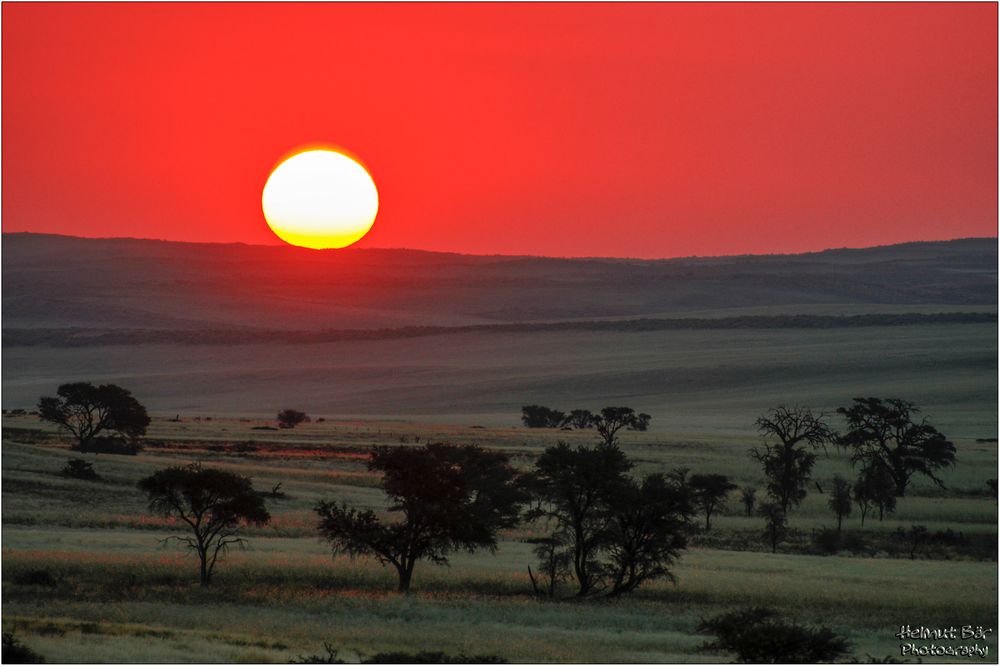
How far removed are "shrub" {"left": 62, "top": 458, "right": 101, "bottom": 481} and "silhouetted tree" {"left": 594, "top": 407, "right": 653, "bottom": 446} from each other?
89.4 ft

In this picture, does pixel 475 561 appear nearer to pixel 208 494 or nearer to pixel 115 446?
pixel 208 494

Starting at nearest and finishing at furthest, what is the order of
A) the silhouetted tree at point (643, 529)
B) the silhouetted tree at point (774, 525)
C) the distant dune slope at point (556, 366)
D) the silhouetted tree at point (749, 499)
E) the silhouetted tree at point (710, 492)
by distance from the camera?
the silhouetted tree at point (643, 529) → the silhouetted tree at point (774, 525) → the silhouetted tree at point (710, 492) → the silhouetted tree at point (749, 499) → the distant dune slope at point (556, 366)

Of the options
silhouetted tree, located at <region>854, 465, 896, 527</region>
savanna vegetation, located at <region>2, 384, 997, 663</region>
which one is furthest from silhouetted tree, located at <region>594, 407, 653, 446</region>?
silhouetted tree, located at <region>854, 465, 896, 527</region>

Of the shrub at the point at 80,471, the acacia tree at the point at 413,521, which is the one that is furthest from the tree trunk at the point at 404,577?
the shrub at the point at 80,471

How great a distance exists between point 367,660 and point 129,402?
5416 cm

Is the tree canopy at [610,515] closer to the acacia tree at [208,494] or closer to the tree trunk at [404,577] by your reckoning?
the tree trunk at [404,577]

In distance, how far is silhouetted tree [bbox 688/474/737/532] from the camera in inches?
2028

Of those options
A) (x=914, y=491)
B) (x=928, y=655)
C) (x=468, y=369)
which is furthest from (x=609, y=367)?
(x=928, y=655)

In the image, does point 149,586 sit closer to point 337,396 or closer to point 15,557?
point 15,557

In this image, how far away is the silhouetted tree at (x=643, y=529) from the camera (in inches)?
1449

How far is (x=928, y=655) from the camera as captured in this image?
27109mm

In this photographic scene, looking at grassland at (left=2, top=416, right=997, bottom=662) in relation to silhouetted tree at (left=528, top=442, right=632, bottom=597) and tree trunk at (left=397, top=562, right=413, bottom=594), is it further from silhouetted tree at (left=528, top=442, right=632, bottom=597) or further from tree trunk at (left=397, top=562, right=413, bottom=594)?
silhouetted tree at (left=528, top=442, right=632, bottom=597)

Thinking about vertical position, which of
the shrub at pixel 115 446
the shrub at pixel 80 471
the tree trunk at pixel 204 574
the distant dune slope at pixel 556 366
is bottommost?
the tree trunk at pixel 204 574

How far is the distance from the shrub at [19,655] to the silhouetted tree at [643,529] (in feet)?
59.5
